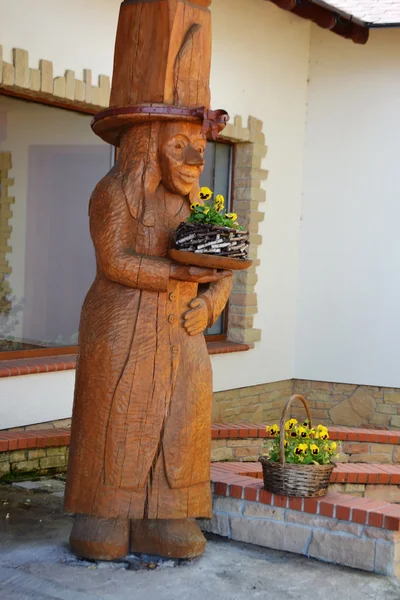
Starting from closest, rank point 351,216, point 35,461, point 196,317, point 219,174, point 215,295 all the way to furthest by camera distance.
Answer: point 196,317 < point 215,295 < point 35,461 < point 219,174 < point 351,216

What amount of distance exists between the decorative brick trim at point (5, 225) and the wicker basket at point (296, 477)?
10.8 ft

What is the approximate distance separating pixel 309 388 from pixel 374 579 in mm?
5741

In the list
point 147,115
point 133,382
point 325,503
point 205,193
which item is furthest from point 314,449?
Answer: point 147,115

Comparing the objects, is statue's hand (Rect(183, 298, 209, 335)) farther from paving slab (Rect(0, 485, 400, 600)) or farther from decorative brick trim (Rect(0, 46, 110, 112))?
decorative brick trim (Rect(0, 46, 110, 112))

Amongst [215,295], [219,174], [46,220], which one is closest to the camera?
[215,295]

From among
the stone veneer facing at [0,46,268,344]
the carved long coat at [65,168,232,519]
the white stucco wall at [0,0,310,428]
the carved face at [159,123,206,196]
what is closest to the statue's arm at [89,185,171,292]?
the carved long coat at [65,168,232,519]

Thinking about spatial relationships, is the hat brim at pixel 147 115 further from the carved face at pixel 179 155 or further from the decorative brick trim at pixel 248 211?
the decorative brick trim at pixel 248 211

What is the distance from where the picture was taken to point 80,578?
4.61 meters

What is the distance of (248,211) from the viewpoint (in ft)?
32.1

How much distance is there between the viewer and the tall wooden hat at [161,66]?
188 inches

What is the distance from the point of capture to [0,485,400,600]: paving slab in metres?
4.47

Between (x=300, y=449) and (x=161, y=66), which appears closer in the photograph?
(x=161, y=66)

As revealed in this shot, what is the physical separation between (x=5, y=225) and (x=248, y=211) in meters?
2.92

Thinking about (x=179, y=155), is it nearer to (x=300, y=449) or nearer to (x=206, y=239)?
(x=206, y=239)
